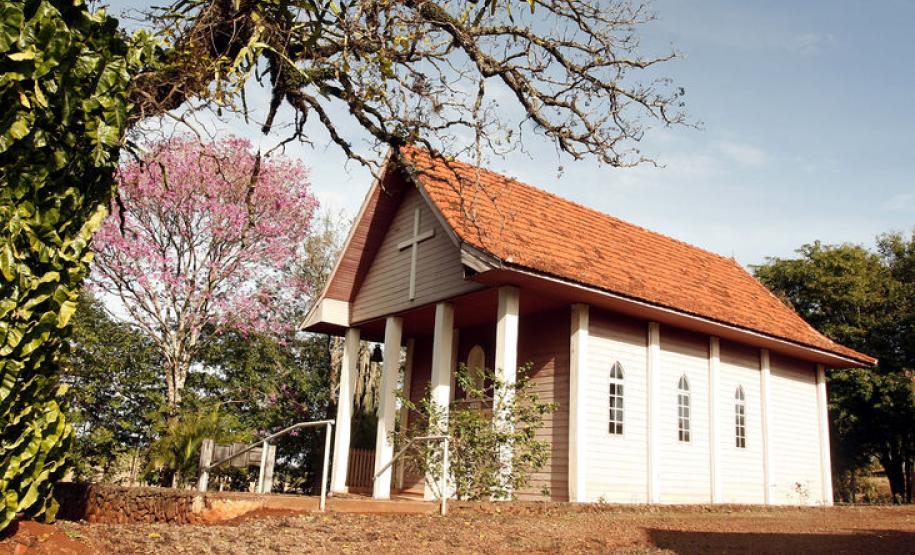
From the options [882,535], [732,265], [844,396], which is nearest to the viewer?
[882,535]

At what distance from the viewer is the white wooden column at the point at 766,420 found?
1959 cm

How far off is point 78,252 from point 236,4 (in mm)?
3278

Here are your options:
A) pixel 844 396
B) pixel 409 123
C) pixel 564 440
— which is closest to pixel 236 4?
pixel 409 123

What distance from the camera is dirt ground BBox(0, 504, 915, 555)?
7.20m

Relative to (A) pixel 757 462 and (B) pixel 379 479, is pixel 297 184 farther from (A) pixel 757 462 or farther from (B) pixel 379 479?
(A) pixel 757 462

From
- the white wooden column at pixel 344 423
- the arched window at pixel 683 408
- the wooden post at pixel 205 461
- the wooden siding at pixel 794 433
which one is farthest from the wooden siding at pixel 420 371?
the wooden siding at pixel 794 433

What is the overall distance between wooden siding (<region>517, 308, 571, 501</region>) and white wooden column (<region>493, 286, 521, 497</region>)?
0.88 metres

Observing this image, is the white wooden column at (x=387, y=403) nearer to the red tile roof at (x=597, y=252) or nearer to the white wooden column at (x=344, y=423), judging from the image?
the white wooden column at (x=344, y=423)

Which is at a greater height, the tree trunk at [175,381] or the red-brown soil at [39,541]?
the tree trunk at [175,381]

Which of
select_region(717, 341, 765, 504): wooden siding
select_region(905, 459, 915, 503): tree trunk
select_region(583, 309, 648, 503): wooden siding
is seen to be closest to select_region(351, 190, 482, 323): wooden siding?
select_region(583, 309, 648, 503): wooden siding

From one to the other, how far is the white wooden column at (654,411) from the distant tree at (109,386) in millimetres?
14817

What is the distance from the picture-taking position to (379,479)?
53.4 ft

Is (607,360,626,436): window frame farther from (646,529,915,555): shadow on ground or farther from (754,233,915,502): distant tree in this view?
(754,233,915,502): distant tree

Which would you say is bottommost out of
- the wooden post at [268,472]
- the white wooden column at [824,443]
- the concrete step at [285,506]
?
the concrete step at [285,506]
